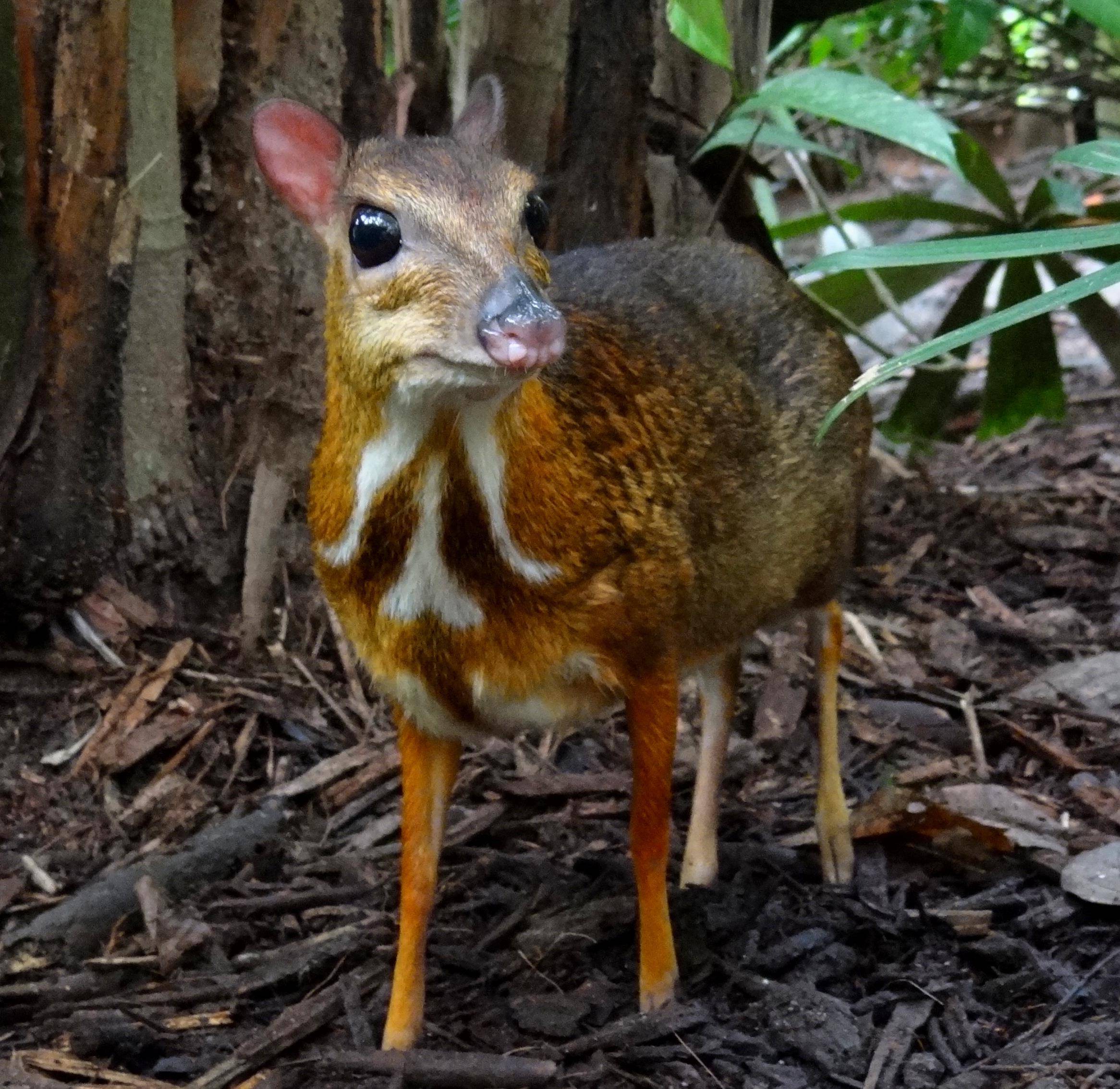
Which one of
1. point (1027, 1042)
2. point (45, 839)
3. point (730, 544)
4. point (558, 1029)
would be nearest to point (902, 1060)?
point (1027, 1042)

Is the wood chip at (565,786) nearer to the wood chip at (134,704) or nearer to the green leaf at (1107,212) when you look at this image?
the wood chip at (134,704)

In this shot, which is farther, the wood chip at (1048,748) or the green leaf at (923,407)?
the green leaf at (923,407)

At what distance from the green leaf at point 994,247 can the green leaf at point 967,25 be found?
290 centimetres

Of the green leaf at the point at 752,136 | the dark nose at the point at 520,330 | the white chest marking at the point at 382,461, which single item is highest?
the green leaf at the point at 752,136

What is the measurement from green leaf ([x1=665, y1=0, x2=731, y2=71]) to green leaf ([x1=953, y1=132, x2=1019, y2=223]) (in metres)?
2.15

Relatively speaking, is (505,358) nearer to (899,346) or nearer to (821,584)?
(821,584)

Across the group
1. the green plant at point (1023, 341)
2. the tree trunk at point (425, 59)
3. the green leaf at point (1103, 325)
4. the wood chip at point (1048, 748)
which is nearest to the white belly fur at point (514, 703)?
the wood chip at point (1048, 748)

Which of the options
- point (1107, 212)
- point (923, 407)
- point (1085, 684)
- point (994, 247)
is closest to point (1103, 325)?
point (1107, 212)

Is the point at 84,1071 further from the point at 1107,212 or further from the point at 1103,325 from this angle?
the point at 1103,325

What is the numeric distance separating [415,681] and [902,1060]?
1357mm

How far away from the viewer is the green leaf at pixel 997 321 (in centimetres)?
238

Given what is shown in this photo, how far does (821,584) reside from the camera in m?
4.22

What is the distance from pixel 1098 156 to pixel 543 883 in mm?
2307

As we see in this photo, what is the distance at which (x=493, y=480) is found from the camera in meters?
2.87
